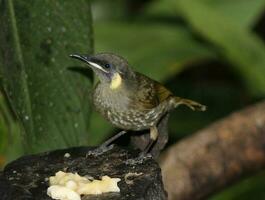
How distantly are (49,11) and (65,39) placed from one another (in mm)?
153

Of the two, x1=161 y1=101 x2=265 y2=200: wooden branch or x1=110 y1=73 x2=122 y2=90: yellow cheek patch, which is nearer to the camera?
A: x1=110 y1=73 x2=122 y2=90: yellow cheek patch

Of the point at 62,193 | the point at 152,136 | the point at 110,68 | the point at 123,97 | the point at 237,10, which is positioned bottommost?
the point at 62,193

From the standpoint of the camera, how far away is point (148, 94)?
3939 millimetres

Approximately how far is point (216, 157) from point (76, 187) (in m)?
1.84

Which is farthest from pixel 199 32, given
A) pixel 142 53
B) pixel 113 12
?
pixel 113 12

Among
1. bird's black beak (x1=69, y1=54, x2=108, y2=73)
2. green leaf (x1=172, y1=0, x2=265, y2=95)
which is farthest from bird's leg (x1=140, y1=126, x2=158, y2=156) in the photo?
green leaf (x1=172, y1=0, x2=265, y2=95)

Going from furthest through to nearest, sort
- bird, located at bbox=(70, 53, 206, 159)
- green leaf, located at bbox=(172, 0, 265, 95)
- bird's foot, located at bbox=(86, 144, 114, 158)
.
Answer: green leaf, located at bbox=(172, 0, 265, 95) → bird, located at bbox=(70, 53, 206, 159) → bird's foot, located at bbox=(86, 144, 114, 158)

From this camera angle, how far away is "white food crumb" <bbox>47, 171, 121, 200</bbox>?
9.96 feet

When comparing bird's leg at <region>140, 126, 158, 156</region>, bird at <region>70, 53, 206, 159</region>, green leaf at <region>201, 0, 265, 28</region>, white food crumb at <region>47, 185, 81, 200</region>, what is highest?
green leaf at <region>201, 0, 265, 28</region>

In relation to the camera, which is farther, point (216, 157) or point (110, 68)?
point (216, 157)

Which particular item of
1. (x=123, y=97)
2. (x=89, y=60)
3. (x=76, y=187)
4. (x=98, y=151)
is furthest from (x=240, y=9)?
(x=76, y=187)

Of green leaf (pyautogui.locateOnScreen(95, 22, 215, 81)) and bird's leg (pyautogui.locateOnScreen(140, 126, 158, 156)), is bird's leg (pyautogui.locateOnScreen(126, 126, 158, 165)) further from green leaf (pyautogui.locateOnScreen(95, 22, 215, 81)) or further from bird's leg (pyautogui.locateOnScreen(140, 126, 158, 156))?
green leaf (pyautogui.locateOnScreen(95, 22, 215, 81))

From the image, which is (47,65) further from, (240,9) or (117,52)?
(240,9)

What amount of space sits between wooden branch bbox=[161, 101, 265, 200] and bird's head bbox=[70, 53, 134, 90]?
3.38ft
